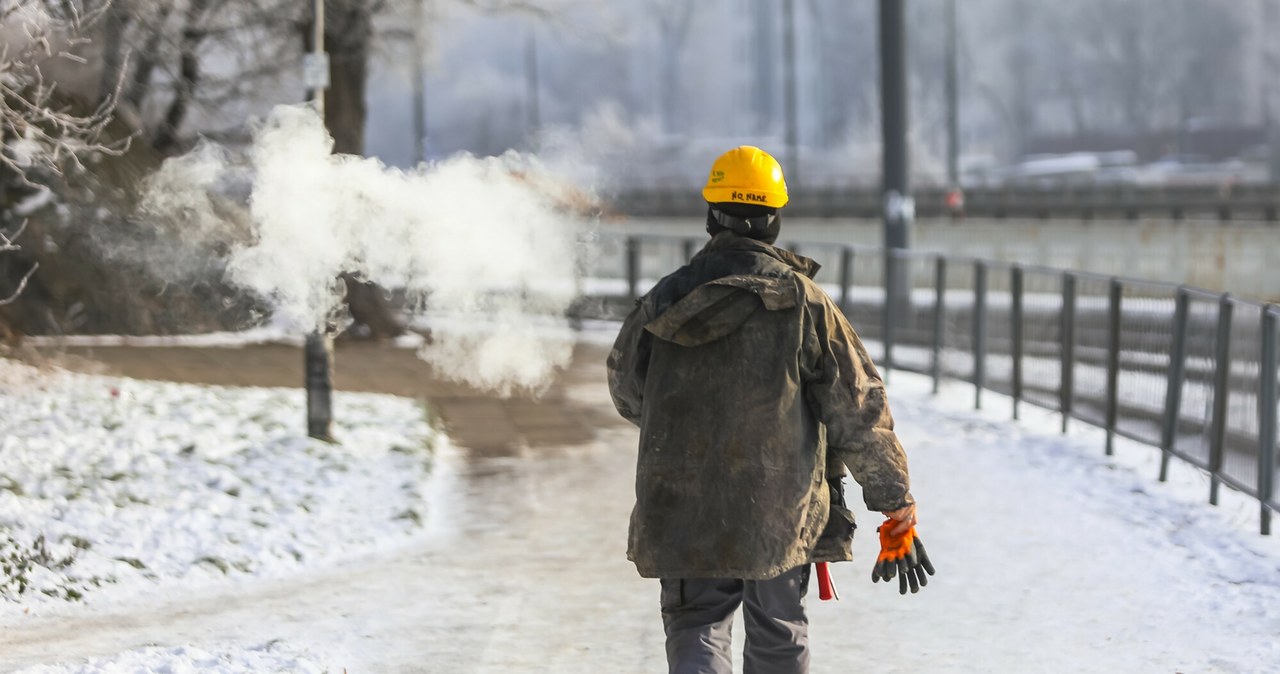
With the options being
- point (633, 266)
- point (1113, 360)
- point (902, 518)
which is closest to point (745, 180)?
point (902, 518)

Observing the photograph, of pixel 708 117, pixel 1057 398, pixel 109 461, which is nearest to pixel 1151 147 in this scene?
pixel 708 117

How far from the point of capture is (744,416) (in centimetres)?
436

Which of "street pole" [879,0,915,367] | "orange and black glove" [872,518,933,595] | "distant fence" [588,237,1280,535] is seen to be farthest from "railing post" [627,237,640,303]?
"orange and black glove" [872,518,933,595]

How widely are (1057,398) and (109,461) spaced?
6.86 meters

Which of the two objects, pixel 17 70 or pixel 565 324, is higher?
pixel 17 70

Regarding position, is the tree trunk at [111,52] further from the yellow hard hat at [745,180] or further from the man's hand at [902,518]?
the man's hand at [902,518]

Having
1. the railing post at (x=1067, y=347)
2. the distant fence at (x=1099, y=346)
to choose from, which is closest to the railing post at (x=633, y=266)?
the distant fence at (x=1099, y=346)

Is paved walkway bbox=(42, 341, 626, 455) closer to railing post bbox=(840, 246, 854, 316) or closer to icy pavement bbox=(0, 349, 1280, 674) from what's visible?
icy pavement bbox=(0, 349, 1280, 674)

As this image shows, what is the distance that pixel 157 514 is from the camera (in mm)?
8094

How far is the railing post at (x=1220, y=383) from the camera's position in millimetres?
8656

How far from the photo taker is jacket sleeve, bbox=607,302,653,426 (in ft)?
14.8

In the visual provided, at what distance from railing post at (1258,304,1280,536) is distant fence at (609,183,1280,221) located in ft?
90.8

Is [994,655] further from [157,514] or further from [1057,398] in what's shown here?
[1057,398]

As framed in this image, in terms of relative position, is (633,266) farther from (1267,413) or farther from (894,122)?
(1267,413)
